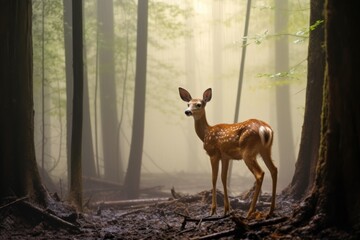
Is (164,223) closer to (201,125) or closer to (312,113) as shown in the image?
(201,125)

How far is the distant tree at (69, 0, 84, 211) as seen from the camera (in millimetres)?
7062

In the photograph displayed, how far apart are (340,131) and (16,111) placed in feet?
16.1

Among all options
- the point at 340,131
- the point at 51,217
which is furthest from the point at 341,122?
the point at 51,217

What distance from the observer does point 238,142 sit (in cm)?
545

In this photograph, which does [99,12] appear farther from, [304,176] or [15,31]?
[304,176]

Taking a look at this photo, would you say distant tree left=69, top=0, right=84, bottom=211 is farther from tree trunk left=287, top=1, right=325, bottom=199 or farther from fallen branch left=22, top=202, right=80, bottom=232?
tree trunk left=287, top=1, right=325, bottom=199

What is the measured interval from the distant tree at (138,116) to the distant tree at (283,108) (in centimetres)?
712

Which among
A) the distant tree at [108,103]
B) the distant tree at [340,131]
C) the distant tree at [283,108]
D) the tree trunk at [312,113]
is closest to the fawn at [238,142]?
the distant tree at [340,131]

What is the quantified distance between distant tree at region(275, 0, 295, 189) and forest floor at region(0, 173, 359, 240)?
11.3 m

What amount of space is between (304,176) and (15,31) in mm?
5743

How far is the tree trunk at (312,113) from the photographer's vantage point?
6.95 m

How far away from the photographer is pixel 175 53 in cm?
4453

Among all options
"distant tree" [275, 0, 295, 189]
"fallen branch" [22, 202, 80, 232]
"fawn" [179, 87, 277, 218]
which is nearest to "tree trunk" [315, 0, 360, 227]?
"fawn" [179, 87, 277, 218]

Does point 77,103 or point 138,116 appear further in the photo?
point 138,116
